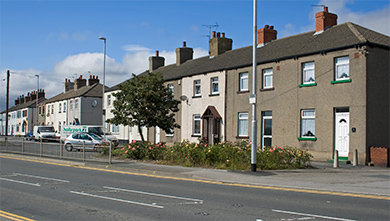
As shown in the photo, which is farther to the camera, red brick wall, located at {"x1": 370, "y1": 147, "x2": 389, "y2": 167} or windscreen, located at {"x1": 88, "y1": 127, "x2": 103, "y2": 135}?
windscreen, located at {"x1": 88, "y1": 127, "x2": 103, "y2": 135}

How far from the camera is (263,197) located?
422 inches

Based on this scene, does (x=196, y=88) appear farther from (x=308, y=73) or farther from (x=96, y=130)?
(x=308, y=73)

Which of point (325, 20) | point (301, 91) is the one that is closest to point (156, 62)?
point (325, 20)

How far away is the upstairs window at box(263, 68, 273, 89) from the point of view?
85.5 ft

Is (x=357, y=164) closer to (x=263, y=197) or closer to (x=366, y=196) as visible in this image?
(x=366, y=196)

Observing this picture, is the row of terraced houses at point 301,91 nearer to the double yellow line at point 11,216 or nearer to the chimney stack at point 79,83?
the double yellow line at point 11,216

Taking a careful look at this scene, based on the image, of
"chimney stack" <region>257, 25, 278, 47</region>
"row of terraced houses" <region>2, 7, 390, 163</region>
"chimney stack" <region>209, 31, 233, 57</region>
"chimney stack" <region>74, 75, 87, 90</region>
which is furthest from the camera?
"chimney stack" <region>74, 75, 87, 90</region>

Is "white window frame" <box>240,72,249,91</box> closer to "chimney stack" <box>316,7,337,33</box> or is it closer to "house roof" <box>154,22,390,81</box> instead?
"house roof" <box>154,22,390,81</box>

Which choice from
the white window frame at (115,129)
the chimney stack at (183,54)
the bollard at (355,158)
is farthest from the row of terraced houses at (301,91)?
the white window frame at (115,129)

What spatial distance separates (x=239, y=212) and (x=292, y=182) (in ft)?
17.5

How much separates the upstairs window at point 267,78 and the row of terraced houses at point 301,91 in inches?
2.7

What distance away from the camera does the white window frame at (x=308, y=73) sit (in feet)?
76.3

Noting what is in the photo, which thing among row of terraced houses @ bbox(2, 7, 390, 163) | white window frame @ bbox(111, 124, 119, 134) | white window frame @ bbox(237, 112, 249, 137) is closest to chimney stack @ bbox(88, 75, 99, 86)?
Result: white window frame @ bbox(111, 124, 119, 134)

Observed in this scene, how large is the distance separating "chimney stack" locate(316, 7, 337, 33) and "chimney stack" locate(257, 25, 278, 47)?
4.96m
